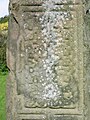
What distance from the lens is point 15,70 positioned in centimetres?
662

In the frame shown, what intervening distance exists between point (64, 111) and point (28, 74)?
597 mm

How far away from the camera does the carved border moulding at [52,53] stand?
6.58 m

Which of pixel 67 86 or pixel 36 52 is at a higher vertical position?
pixel 36 52

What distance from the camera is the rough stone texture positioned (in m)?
6.58

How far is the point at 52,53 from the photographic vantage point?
21.7 ft

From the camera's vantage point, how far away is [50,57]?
6613 millimetres

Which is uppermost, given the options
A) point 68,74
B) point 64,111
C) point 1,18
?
point 1,18

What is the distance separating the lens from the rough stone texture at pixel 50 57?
6.58 meters

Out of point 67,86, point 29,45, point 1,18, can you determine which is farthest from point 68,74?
point 1,18

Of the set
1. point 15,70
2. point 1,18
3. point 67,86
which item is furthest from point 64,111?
point 1,18

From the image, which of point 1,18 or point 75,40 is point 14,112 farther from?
point 1,18

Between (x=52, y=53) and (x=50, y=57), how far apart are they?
5 cm

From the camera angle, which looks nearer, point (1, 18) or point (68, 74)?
point (68, 74)

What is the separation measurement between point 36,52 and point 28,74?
272mm
